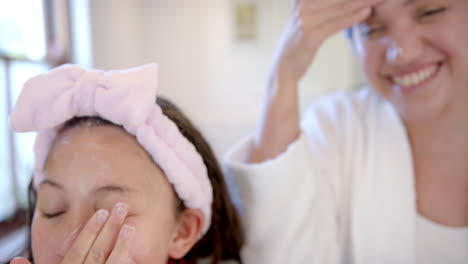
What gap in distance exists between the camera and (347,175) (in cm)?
80

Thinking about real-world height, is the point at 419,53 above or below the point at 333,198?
above

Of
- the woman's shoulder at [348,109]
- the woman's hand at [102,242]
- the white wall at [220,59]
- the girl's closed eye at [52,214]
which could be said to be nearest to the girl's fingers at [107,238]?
the woman's hand at [102,242]

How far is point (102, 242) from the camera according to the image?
1.47 ft

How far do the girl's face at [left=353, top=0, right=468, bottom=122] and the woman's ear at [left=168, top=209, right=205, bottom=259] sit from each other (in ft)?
1.72

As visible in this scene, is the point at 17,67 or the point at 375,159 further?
the point at 17,67

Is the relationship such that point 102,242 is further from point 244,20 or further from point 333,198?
point 244,20

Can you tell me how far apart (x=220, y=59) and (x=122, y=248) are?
5.86 ft

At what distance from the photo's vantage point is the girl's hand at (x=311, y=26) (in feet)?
2.25

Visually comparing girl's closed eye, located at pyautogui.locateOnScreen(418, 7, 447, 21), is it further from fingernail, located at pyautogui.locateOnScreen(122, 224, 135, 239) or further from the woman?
fingernail, located at pyautogui.locateOnScreen(122, 224, 135, 239)

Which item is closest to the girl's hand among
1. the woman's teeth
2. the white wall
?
the woman's teeth

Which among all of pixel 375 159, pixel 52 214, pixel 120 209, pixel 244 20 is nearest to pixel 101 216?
pixel 120 209

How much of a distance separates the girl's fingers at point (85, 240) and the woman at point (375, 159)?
0.34m

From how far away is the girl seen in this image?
1.62 feet

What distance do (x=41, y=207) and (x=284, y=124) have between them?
19.9 inches
